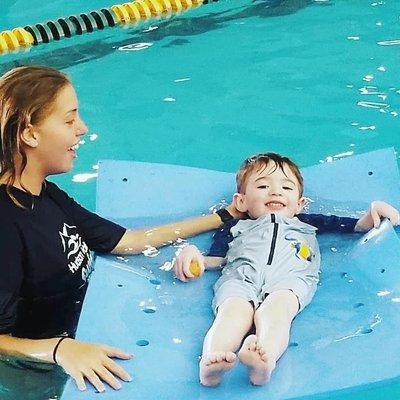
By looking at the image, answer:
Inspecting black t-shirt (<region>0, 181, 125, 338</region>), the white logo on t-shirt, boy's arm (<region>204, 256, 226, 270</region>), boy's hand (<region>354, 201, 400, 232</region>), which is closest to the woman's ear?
black t-shirt (<region>0, 181, 125, 338</region>)

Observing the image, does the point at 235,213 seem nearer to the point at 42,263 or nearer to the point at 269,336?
the point at 269,336

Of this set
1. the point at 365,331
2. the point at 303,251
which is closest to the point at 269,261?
the point at 303,251

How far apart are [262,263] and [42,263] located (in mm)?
646

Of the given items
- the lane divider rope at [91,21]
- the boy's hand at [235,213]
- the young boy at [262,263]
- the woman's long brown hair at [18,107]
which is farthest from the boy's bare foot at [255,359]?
the lane divider rope at [91,21]

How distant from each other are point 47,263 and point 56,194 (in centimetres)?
24

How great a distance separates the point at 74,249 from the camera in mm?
2154

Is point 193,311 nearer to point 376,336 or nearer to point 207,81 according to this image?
point 376,336

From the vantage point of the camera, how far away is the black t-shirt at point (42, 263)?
197 cm

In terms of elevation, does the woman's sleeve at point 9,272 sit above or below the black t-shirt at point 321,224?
above

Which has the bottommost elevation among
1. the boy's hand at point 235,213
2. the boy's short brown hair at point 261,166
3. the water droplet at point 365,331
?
the water droplet at point 365,331

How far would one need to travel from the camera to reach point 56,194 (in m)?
2.21

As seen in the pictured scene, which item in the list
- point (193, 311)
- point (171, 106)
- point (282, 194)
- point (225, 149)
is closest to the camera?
point (193, 311)

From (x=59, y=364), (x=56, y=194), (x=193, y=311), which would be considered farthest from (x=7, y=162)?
(x=193, y=311)

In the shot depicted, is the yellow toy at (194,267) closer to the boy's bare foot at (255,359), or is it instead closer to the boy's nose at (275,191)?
the boy's nose at (275,191)
